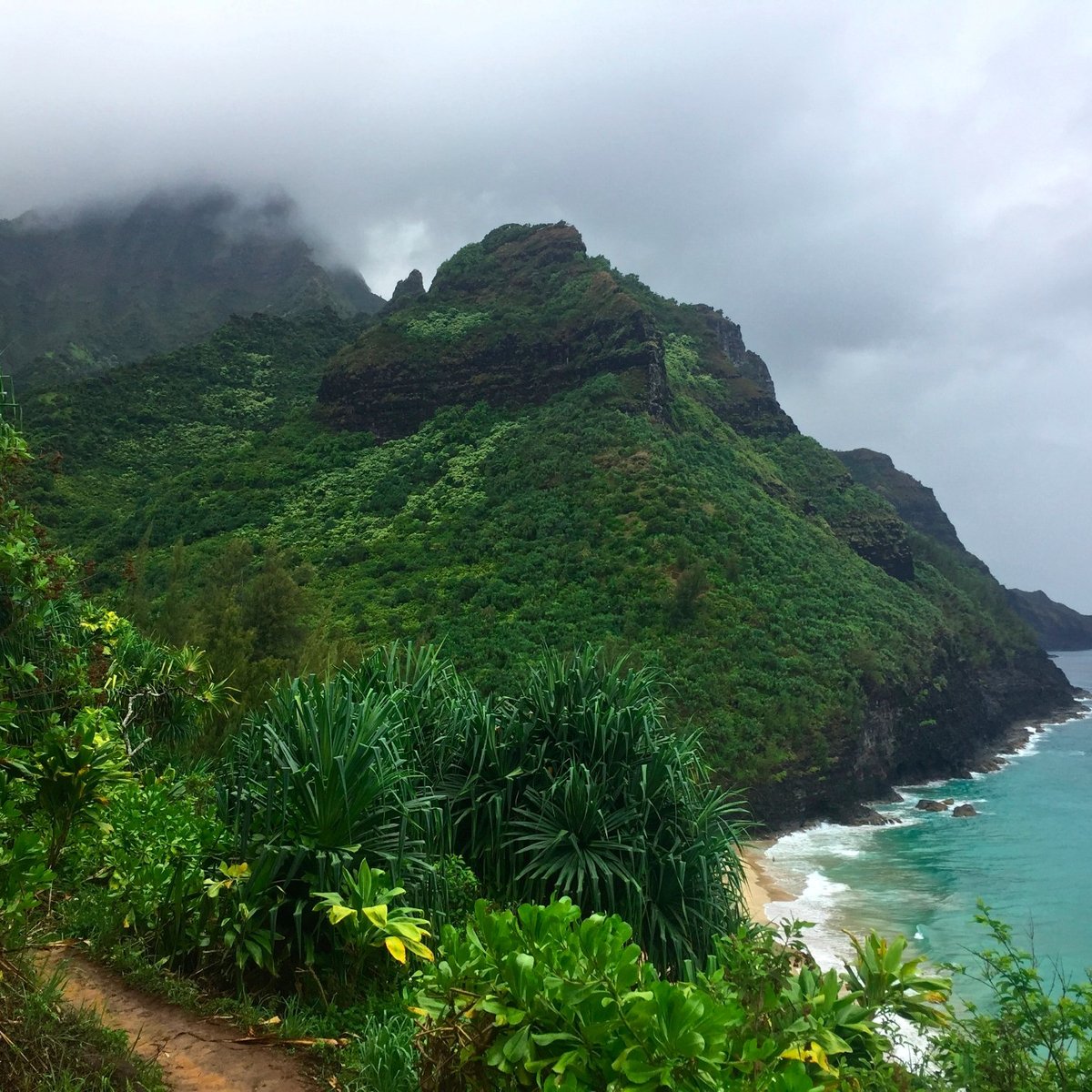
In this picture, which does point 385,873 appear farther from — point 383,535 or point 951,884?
point 383,535

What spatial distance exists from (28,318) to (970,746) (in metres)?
103

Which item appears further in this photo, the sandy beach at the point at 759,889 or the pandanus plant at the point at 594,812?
the sandy beach at the point at 759,889

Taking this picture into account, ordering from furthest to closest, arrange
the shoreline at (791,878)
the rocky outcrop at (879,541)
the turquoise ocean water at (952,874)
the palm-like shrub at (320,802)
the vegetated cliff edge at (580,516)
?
the rocky outcrop at (879,541) → the vegetated cliff edge at (580,516) → the turquoise ocean water at (952,874) → the shoreline at (791,878) → the palm-like shrub at (320,802)

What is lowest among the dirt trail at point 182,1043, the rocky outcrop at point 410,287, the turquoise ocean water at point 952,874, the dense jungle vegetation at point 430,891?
the turquoise ocean water at point 952,874

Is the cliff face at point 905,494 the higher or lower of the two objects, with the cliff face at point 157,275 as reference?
lower

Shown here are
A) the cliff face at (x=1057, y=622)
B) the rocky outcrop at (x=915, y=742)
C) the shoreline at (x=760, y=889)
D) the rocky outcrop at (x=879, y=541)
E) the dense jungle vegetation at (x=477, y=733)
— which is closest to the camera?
the dense jungle vegetation at (x=477, y=733)

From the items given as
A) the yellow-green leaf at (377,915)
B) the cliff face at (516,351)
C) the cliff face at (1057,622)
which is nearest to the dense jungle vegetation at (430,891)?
the yellow-green leaf at (377,915)

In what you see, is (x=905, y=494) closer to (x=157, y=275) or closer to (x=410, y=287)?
(x=410, y=287)

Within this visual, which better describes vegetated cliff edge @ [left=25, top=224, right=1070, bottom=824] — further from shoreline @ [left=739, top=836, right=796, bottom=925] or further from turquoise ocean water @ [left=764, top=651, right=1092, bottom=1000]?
shoreline @ [left=739, top=836, right=796, bottom=925]

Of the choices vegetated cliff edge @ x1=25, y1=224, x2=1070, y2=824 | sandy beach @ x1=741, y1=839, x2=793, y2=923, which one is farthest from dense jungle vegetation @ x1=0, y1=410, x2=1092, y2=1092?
sandy beach @ x1=741, y1=839, x2=793, y2=923

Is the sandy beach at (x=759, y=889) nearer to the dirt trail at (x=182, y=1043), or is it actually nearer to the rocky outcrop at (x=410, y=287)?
the dirt trail at (x=182, y=1043)

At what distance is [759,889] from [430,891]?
1843 centimetres

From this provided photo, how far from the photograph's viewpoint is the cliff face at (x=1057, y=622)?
143m

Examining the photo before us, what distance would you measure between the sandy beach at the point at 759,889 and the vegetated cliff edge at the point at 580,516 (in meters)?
2.96
